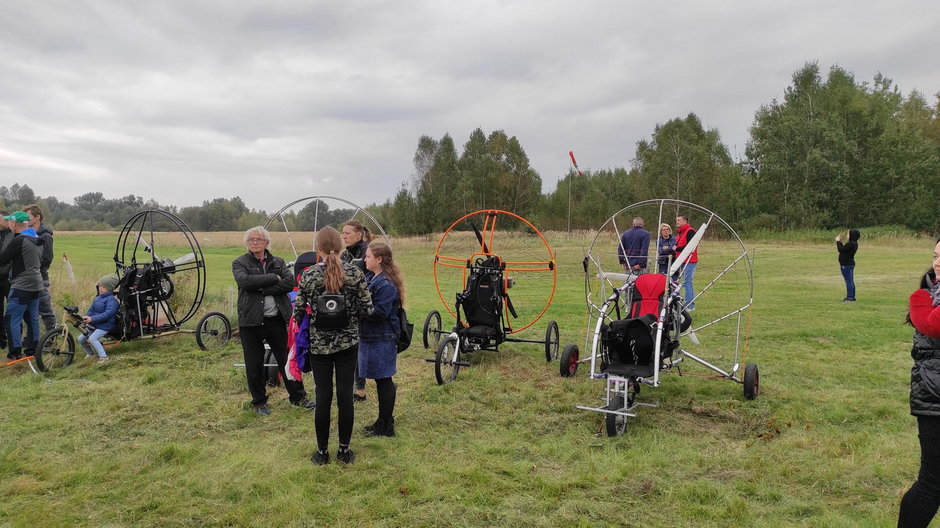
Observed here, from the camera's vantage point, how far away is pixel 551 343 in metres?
7.39

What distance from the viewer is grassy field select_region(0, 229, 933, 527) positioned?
3.44 metres

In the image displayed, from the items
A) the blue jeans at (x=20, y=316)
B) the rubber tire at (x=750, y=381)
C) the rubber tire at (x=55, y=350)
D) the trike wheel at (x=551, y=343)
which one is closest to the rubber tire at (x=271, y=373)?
the rubber tire at (x=55, y=350)

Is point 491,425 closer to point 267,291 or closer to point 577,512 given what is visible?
point 577,512

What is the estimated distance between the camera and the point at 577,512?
11.3ft

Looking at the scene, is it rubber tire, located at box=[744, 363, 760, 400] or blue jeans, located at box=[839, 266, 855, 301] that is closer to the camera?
rubber tire, located at box=[744, 363, 760, 400]

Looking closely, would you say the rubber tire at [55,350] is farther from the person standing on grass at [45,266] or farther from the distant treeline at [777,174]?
the distant treeline at [777,174]

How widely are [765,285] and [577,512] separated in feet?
44.9

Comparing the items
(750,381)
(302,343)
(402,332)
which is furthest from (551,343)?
(302,343)

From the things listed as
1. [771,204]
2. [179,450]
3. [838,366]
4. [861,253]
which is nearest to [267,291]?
[179,450]

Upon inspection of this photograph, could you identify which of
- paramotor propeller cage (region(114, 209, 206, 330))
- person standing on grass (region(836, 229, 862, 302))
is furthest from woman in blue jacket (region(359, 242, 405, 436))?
person standing on grass (region(836, 229, 862, 302))

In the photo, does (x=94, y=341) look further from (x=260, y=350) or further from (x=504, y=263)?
(x=504, y=263)

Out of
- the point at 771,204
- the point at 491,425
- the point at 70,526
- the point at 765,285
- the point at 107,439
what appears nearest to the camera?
the point at 70,526

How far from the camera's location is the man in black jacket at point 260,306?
5.05m

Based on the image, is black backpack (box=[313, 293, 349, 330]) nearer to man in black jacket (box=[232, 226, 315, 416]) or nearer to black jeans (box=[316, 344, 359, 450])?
black jeans (box=[316, 344, 359, 450])
